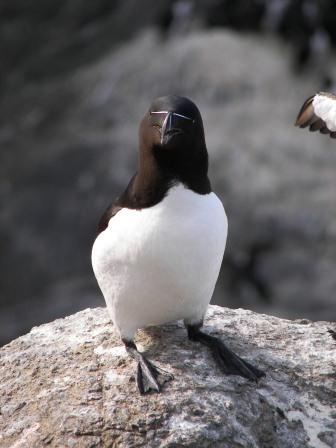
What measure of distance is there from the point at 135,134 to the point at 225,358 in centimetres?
706

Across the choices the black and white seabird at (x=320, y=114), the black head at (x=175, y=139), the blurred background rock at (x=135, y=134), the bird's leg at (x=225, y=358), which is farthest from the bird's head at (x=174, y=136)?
the blurred background rock at (x=135, y=134)

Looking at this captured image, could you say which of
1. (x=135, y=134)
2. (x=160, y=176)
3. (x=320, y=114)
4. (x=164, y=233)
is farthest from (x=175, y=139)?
(x=135, y=134)

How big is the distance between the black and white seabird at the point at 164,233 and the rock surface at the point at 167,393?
0.11 metres

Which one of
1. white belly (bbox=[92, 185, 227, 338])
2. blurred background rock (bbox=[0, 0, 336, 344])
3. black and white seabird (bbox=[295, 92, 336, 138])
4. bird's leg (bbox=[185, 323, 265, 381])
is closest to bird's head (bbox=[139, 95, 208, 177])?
white belly (bbox=[92, 185, 227, 338])

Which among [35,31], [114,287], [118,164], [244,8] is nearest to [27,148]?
[118,164]

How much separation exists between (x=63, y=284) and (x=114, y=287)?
5808 mm

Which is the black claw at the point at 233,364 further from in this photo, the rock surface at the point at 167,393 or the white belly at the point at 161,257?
the white belly at the point at 161,257

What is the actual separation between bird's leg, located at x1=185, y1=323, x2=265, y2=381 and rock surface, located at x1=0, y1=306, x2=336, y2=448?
0.04m

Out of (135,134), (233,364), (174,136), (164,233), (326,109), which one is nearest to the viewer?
(174,136)

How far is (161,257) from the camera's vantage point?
13.6 feet

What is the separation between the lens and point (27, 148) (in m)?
11.5

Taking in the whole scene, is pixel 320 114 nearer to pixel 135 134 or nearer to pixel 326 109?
pixel 326 109

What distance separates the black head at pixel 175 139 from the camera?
3988 millimetres

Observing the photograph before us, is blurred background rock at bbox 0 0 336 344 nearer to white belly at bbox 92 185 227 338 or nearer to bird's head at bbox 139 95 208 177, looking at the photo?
white belly at bbox 92 185 227 338
